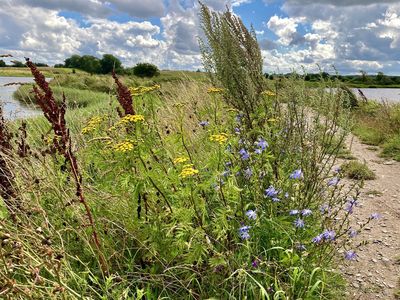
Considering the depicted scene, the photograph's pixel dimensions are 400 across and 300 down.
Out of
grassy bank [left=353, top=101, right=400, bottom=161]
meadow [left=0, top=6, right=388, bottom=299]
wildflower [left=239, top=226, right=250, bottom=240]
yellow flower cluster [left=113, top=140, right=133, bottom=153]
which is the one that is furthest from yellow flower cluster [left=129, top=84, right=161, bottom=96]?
grassy bank [left=353, top=101, right=400, bottom=161]

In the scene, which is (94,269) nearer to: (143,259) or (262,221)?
(143,259)

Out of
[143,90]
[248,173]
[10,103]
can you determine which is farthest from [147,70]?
[248,173]

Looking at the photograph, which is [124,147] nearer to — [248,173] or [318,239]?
[248,173]

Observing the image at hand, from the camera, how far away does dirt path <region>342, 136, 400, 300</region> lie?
340 centimetres

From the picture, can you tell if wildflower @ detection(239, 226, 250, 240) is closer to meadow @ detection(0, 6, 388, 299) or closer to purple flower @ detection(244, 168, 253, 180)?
meadow @ detection(0, 6, 388, 299)

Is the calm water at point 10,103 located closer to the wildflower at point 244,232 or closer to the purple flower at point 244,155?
the purple flower at point 244,155

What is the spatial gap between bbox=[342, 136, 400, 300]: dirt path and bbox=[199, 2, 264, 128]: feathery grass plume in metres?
2.03

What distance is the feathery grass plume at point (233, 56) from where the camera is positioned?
5.65 meters

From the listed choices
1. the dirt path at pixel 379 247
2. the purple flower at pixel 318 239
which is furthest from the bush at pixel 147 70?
the purple flower at pixel 318 239

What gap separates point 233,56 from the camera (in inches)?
225

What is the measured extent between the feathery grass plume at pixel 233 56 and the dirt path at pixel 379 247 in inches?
79.8

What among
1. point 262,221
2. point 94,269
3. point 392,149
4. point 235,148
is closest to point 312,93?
point 235,148

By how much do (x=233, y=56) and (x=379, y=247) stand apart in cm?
327

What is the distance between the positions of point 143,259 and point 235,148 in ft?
4.21
